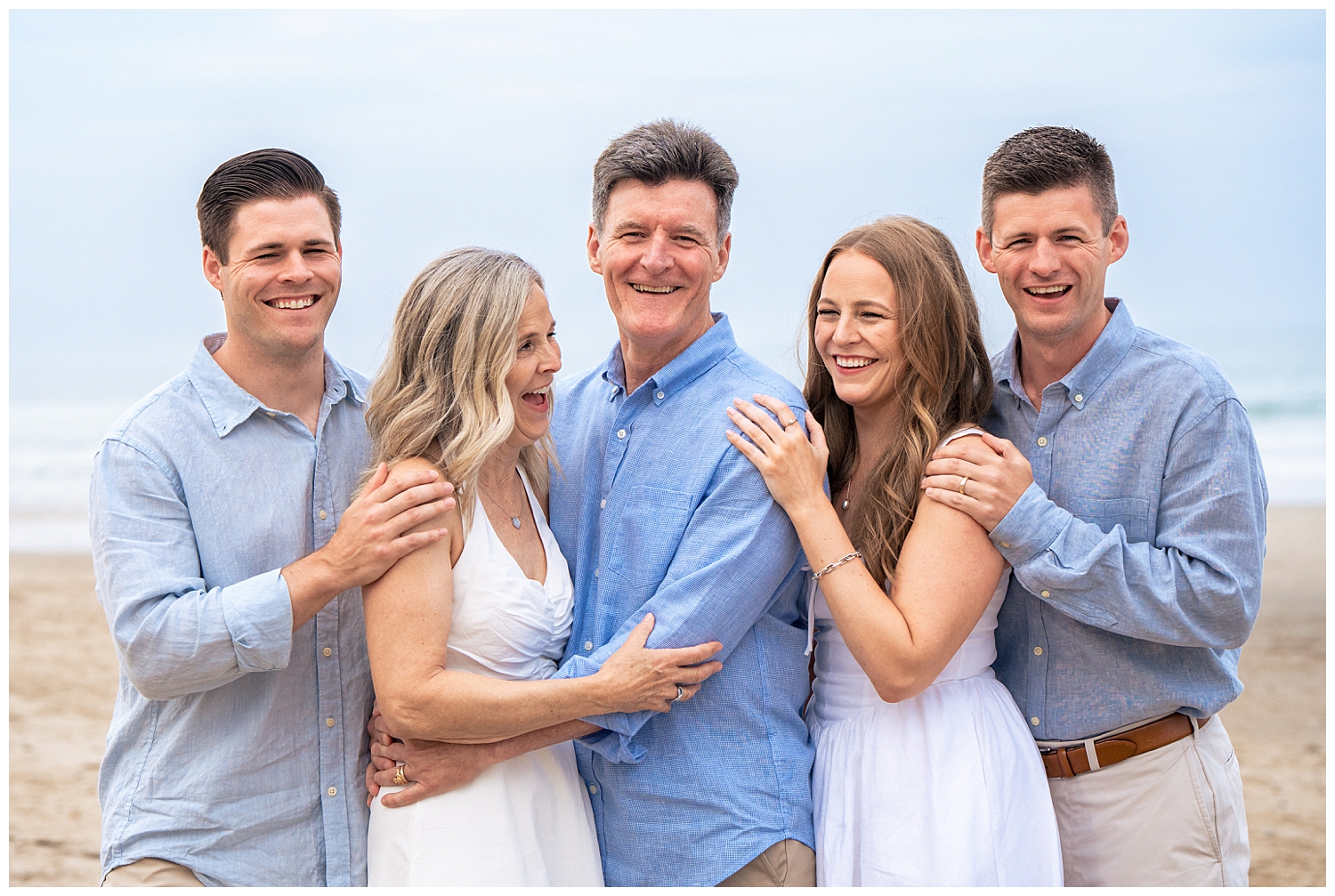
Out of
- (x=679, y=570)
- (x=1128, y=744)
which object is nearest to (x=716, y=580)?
(x=679, y=570)

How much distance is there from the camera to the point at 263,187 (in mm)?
2951

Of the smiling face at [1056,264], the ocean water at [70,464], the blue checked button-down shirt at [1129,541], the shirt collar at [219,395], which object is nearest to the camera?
the blue checked button-down shirt at [1129,541]

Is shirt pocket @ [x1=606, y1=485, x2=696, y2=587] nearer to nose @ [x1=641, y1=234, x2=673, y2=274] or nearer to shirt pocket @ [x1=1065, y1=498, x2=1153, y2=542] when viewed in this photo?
nose @ [x1=641, y1=234, x2=673, y2=274]

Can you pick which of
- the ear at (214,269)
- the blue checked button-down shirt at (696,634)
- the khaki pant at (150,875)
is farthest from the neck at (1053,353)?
the khaki pant at (150,875)

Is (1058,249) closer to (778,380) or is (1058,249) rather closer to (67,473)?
(778,380)

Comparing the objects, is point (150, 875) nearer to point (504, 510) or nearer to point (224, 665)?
point (224, 665)

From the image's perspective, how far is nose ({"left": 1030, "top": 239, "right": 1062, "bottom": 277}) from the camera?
117 inches

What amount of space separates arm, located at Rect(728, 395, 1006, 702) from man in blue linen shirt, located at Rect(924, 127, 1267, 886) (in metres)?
0.13

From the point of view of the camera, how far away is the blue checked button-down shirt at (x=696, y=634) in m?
2.71

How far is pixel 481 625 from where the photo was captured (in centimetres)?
267

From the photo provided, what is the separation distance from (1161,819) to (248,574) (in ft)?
8.54

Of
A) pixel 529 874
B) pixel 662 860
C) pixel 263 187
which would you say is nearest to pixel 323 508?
pixel 263 187

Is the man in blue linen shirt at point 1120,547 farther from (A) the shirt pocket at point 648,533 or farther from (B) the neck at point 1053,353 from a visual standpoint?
(A) the shirt pocket at point 648,533

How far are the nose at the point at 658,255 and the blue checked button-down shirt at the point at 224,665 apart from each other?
1.05 metres
